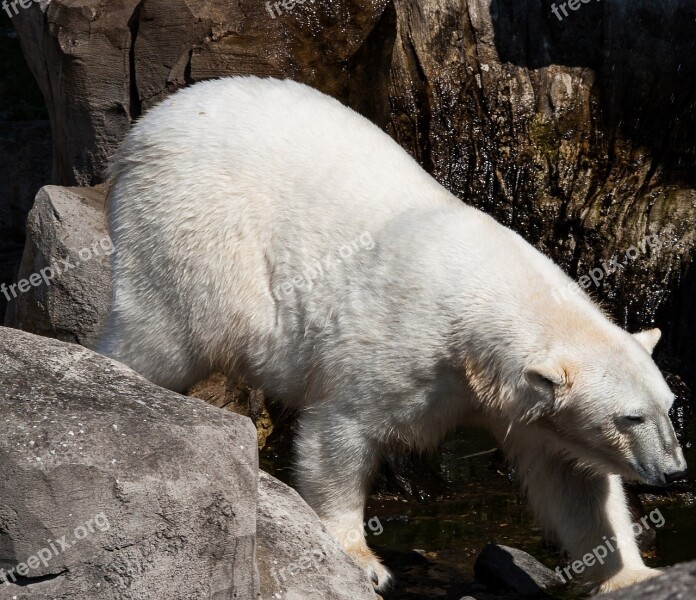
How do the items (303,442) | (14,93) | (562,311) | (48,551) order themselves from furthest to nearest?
(14,93)
(303,442)
(562,311)
(48,551)

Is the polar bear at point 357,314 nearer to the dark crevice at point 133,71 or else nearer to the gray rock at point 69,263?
the gray rock at point 69,263

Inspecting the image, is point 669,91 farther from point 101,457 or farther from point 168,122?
point 101,457

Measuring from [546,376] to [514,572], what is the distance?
142 cm

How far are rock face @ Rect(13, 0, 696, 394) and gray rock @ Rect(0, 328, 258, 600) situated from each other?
12.1ft

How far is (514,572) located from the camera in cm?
565

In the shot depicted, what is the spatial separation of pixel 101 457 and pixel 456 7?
6.14m

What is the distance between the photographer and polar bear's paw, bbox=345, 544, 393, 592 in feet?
17.6

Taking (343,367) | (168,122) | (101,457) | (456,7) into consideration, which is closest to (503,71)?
(456,7)

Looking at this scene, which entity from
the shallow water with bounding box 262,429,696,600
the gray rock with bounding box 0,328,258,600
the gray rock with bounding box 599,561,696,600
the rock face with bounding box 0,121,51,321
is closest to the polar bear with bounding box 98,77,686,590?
the shallow water with bounding box 262,429,696,600

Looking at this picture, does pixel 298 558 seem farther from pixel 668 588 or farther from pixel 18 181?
pixel 18 181

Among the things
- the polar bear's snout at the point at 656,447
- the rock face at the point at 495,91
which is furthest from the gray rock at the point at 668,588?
the rock face at the point at 495,91

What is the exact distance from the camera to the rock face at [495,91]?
747 cm

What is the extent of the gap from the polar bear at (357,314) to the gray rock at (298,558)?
1.70ft

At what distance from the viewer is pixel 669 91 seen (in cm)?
912
